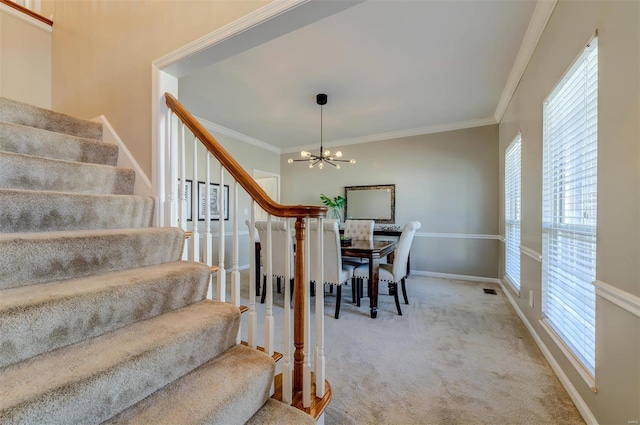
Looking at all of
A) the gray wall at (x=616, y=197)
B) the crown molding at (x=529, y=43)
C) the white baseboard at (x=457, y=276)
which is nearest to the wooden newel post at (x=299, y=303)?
the gray wall at (x=616, y=197)

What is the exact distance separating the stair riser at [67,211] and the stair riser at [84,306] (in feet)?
1.42

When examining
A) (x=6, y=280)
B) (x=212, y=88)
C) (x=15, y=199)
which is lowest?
(x=6, y=280)

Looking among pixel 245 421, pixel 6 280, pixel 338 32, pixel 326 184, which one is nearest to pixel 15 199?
pixel 6 280

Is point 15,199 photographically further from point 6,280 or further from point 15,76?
point 15,76

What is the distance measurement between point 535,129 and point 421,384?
2.30m

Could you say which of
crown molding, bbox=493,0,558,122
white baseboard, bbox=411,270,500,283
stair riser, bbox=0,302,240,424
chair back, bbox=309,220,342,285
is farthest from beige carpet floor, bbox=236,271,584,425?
crown molding, bbox=493,0,558,122

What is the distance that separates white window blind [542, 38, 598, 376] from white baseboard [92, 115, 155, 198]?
104 inches

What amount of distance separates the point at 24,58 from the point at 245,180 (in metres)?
2.72

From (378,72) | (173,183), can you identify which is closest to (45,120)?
(173,183)

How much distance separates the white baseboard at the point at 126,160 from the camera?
1866 millimetres

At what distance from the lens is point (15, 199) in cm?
123

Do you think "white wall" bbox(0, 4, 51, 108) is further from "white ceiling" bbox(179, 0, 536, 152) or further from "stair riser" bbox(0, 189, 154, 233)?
"stair riser" bbox(0, 189, 154, 233)

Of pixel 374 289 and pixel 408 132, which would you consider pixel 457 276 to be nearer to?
pixel 374 289

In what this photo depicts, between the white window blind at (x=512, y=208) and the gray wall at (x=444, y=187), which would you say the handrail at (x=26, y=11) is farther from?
the white window blind at (x=512, y=208)
